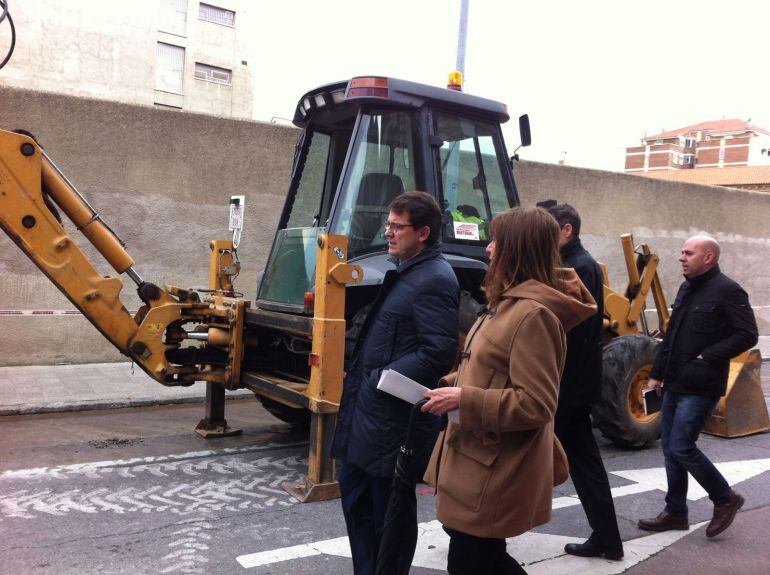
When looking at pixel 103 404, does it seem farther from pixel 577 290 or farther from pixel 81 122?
pixel 577 290

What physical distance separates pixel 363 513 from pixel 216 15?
4200cm

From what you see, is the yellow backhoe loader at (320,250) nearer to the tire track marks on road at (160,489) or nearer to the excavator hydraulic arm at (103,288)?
the excavator hydraulic arm at (103,288)

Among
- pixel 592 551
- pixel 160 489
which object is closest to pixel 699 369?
pixel 592 551

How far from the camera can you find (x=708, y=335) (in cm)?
411

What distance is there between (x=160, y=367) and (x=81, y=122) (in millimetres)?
5200

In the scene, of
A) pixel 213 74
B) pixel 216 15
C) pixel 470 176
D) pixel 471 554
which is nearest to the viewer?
pixel 471 554

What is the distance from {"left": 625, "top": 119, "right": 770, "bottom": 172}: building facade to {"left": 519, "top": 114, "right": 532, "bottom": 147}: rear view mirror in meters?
73.7

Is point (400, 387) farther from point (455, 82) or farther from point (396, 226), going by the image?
point (455, 82)

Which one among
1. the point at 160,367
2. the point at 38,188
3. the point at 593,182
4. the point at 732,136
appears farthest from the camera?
the point at 732,136

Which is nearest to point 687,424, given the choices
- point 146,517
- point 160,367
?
point 146,517

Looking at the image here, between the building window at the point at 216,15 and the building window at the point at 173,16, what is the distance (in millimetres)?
989

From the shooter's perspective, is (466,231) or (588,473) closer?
(588,473)

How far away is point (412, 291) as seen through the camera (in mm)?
2881

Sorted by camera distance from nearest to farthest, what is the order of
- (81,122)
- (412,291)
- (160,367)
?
(412,291)
(160,367)
(81,122)
